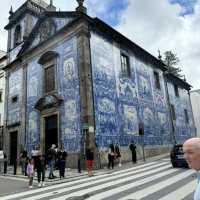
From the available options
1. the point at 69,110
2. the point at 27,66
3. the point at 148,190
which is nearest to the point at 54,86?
the point at 69,110

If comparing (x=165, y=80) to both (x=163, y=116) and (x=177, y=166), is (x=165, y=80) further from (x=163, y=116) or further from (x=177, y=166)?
(x=177, y=166)

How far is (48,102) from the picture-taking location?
18875 millimetres

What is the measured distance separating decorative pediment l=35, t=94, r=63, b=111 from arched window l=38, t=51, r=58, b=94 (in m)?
0.62

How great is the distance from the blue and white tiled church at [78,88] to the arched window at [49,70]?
0.07 metres

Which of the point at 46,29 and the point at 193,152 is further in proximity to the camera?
the point at 46,29

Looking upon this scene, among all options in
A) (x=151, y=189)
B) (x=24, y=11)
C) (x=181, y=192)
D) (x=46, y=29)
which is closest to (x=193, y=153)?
(x=181, y=192)

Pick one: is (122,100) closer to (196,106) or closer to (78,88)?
(78,88)

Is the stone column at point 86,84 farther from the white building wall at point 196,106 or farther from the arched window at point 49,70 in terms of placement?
the white building wall at point 196,106

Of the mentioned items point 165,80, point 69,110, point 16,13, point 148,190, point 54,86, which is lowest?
point 148,190

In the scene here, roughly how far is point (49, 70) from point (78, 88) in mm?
4278

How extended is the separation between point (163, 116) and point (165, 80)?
4.76 meters

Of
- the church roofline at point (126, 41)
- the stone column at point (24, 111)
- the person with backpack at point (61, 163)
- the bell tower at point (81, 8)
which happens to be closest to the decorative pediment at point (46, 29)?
the bell tower at point (81, 8)

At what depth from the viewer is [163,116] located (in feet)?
81.9

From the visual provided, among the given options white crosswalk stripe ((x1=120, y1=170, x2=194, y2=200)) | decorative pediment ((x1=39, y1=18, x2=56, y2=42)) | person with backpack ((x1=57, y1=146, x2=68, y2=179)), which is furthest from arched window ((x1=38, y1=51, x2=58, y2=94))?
white crosswalk stripe ((x1=120, y1=170, x2=194, y2=200))
